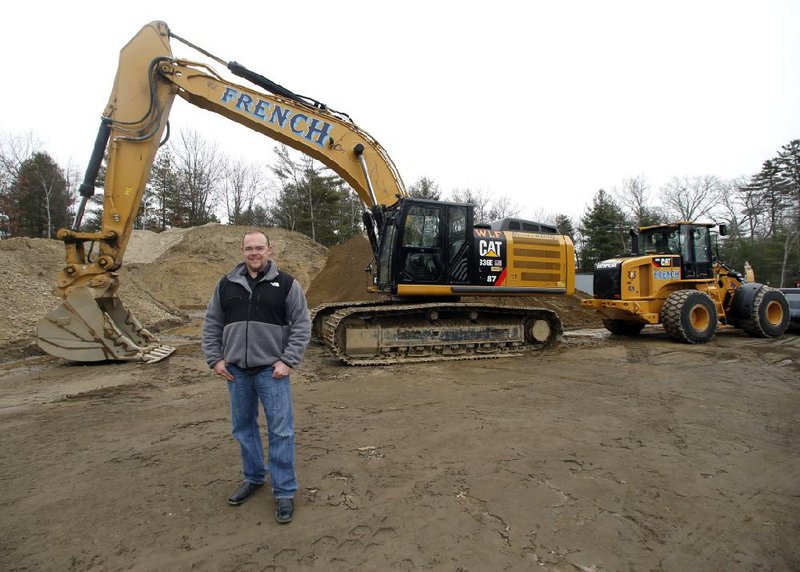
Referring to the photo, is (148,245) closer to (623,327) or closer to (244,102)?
(244,102)

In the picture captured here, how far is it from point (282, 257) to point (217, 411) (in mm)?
17867

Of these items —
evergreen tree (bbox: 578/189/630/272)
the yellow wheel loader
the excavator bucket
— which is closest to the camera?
the excavator bucket

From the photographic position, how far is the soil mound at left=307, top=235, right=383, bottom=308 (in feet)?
46.6

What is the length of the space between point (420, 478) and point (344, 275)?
1250 centimetres

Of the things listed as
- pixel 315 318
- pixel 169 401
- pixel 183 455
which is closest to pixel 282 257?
pixel 315 318

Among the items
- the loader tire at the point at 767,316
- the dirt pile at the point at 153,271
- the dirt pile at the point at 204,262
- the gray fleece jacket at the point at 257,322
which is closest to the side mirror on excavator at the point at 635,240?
the loader tire at the point at 767,316

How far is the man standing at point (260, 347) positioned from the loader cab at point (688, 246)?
33.8 feet

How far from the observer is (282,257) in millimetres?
21672

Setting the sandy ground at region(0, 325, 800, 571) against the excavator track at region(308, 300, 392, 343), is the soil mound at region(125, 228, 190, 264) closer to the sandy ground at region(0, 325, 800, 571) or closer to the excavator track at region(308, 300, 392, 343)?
the excavator track at region(308, 300, 392, 343)

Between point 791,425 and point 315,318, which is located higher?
point 315,318

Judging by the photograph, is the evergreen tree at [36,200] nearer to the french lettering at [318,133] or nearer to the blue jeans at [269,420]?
the french lettering at [318,133]

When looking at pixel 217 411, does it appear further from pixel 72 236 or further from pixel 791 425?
pixel 791 425

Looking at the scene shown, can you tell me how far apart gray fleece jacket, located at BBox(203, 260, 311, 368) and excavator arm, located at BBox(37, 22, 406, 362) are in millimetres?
5072

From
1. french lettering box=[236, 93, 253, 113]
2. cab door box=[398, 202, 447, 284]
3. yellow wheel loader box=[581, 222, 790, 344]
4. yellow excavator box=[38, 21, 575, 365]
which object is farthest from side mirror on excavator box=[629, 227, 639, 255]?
french lettering box=[236, 93, 253, 113]
